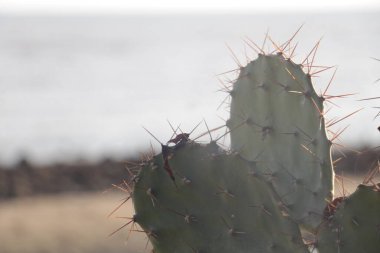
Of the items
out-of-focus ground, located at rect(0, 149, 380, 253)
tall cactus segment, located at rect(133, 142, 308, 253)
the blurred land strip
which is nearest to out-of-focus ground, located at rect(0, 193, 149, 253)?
out-of-focus ground, located at rect(0, 149, 380, 253)

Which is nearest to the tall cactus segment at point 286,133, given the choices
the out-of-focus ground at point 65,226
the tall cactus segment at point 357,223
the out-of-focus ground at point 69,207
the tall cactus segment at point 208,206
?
the tall cactus segment at point 208,206

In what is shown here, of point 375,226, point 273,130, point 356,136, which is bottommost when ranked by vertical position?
point 356,136

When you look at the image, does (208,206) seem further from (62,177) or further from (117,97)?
(117,97)

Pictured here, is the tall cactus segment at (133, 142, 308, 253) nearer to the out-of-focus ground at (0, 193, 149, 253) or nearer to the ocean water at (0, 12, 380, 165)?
the ocean water at (0, 12, 380, 165)

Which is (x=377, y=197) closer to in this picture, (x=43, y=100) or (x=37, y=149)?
(x=37, y=149)

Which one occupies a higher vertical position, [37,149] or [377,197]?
[377,197]

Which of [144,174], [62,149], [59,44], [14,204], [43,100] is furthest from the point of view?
[59,44]

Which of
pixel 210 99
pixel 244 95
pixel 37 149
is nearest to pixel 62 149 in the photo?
pixel 37 149
